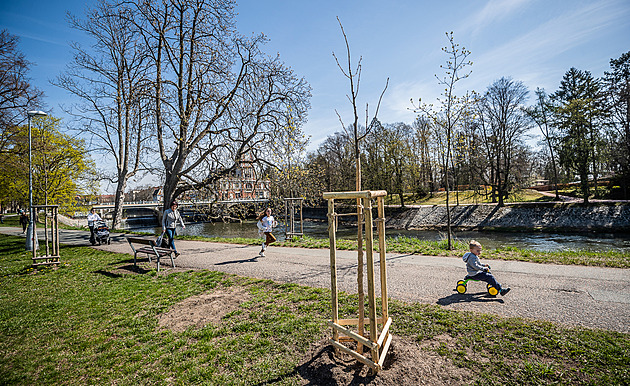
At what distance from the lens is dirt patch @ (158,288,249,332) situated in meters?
4.92

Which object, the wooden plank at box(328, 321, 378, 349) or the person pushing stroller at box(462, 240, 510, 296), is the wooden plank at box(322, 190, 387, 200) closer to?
the wooden plank at box(328, 321, 378, 349)

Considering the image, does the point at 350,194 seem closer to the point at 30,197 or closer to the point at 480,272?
the point at 480,272

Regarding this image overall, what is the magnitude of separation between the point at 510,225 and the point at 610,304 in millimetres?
23764

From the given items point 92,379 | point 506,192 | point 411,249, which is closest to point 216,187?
point 411,249

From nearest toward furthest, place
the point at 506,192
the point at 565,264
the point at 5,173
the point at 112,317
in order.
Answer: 1. the point at 112,317
2. the point at 565,264
3. the point at 5,173
4. the point at 506,192

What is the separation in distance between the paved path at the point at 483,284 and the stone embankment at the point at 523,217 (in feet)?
66.1

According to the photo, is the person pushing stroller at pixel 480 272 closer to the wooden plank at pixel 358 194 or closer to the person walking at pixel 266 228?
the wooden plank at pixel 358 194

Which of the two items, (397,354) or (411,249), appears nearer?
(397,354)

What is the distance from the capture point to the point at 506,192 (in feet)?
97.2

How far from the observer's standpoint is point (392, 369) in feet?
10.8

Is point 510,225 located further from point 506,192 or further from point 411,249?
point 411,249

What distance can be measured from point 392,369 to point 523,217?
28.4 metres

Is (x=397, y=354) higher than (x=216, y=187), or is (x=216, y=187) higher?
(x=216, y=187)

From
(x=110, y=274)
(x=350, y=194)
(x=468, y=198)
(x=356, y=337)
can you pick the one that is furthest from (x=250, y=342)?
(x=468, y=198)
